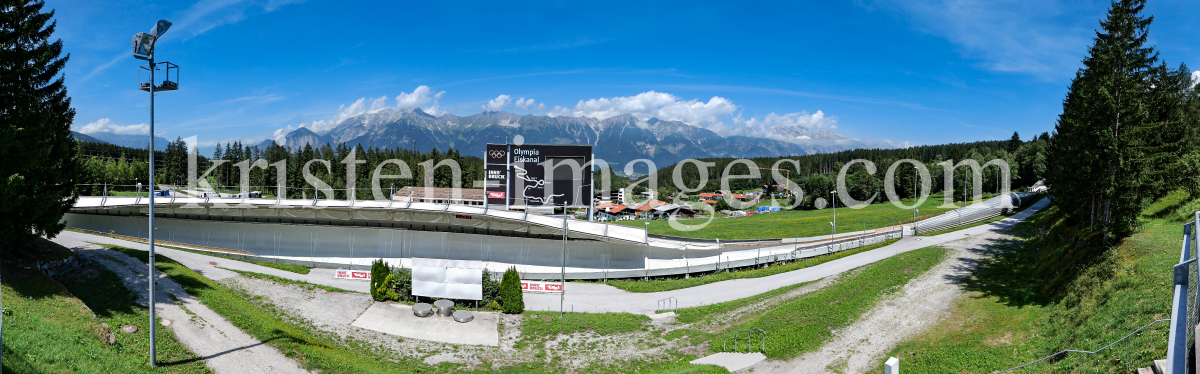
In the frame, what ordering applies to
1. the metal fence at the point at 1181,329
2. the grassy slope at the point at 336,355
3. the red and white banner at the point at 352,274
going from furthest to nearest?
the red and white banner at the point at 352,274 → the grassy slope at the point at 336,355 → the metal fence at the point at 1181,329

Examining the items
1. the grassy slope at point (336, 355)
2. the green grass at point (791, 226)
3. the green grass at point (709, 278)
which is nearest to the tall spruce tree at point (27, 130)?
the grassy slope at point (336, 355)

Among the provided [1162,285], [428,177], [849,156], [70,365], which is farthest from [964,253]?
[849,156]

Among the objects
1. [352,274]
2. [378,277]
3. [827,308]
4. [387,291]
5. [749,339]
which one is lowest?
[352,274]

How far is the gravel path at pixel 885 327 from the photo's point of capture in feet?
48.2

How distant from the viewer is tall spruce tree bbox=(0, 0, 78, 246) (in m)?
15.5

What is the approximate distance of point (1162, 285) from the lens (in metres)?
12.5

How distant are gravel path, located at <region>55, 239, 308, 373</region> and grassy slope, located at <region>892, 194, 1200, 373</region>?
719 inches

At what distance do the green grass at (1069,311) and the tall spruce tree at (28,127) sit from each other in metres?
28.0

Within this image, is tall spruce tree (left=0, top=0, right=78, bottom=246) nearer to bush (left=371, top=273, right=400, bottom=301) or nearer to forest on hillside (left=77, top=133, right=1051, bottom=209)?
bush (left=371, top=273, right=400, bottom=301)

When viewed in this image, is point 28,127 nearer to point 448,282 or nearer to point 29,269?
point 29,269

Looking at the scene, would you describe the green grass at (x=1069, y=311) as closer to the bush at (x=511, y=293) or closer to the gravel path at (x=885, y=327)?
the gravel path at (x=885, y=327)

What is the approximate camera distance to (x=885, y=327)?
17.2m

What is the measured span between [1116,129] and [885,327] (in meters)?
11.4


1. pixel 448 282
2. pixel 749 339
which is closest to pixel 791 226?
pixel 749 339
